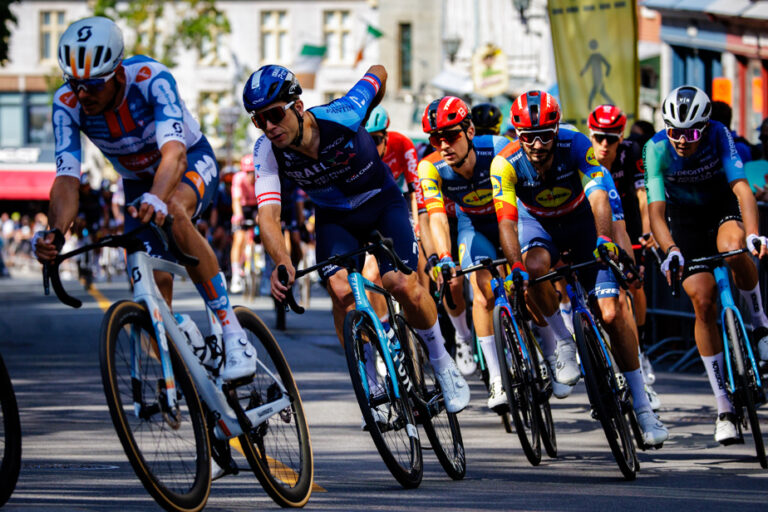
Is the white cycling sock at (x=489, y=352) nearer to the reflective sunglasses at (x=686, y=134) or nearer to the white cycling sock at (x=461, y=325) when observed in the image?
the white cycling sock at (x=461, y=325)

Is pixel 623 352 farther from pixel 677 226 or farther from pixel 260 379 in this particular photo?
pixel 260 379

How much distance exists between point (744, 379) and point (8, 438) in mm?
4195

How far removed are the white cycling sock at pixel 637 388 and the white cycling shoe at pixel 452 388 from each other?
1.01 meters

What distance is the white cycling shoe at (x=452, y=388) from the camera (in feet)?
26.3

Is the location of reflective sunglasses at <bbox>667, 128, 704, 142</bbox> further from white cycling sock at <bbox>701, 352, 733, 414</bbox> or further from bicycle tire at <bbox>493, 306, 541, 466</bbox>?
bicycle tire at <bbox>493, 306, 541, 466</bbox>

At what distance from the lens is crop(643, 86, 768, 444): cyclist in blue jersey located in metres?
8.84

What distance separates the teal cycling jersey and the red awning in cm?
6379

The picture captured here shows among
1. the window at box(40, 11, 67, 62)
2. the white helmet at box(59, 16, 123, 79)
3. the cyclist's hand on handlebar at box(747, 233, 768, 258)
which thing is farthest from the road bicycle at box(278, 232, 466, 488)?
the window at box(40, 11, 67, 62)

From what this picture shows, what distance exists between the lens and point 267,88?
723 cm

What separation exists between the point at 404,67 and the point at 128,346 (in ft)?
197

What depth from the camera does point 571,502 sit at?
705 cm

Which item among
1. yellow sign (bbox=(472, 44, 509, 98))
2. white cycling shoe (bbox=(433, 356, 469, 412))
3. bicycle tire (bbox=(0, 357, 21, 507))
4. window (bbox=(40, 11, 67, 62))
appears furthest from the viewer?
window (bbox=(40, 11, 67, 62))

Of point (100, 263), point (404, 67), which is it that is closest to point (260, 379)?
point (100, 263)

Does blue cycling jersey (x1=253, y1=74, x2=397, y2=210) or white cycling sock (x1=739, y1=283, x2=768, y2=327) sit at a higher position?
blue cycling jersey (x1=253, y1=74, x2=397, y2=210)
